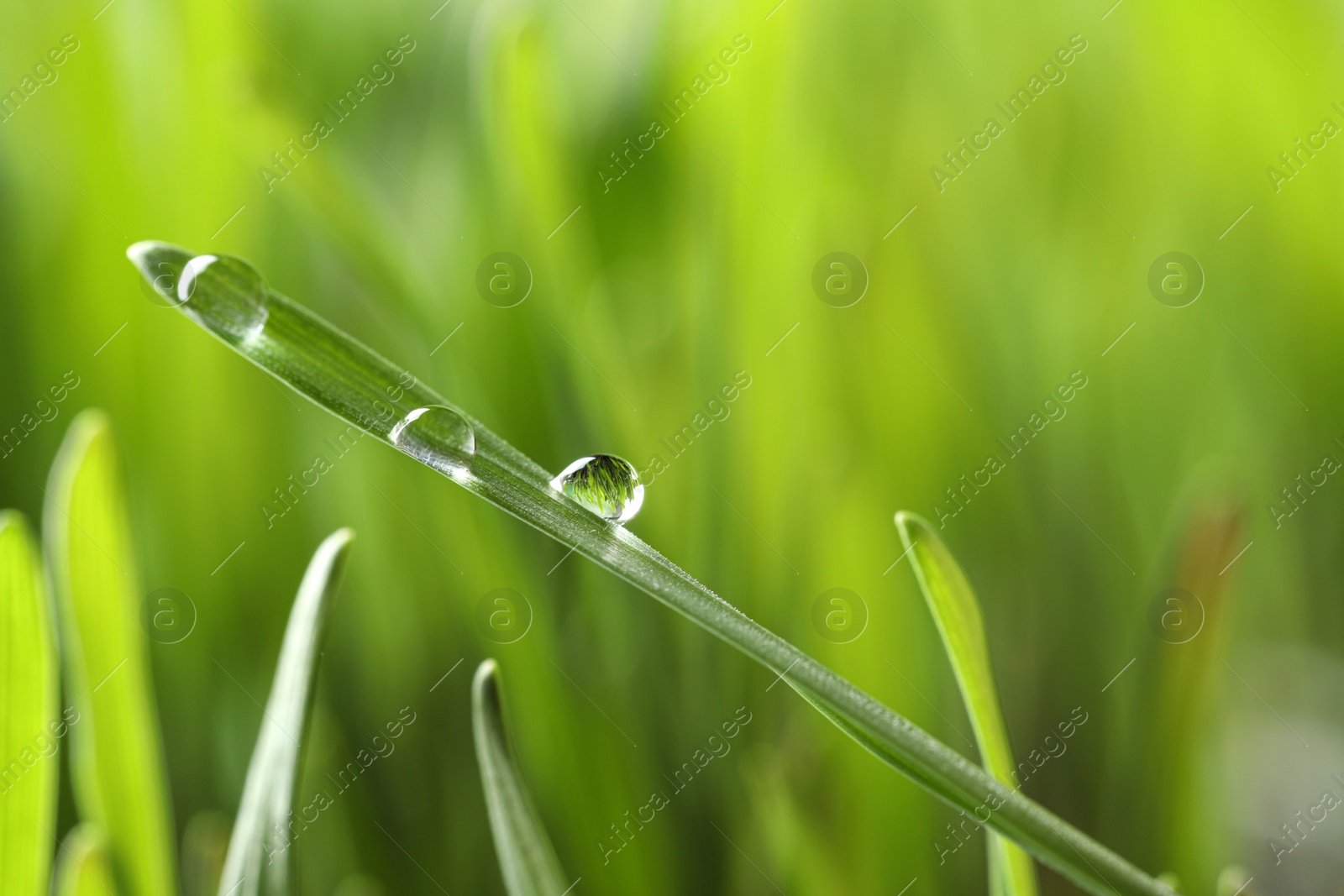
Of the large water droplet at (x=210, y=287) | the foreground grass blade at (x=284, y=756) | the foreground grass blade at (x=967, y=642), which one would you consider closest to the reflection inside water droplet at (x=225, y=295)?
the large water droplet at (x=210, y=287)

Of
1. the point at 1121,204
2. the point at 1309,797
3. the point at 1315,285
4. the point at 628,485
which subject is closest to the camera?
the point at 628,485

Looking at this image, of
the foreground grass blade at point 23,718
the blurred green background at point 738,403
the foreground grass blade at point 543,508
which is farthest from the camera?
the blurred green background at point 738,403

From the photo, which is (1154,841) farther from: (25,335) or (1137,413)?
(25,335)

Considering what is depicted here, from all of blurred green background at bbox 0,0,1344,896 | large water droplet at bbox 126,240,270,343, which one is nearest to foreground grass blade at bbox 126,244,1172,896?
large water droplet at bbox 126,240,270,343

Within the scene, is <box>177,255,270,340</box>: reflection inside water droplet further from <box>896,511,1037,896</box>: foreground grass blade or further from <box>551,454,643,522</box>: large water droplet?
<box>896,511,1037,896</box>: foreground grass blade

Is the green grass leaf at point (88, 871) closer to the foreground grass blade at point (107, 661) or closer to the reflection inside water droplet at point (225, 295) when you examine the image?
the foreground grass blade at point (107, 661)

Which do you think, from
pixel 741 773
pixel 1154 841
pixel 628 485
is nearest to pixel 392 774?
pixel 741 773
